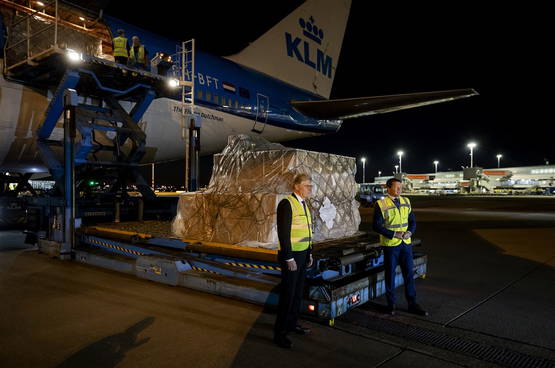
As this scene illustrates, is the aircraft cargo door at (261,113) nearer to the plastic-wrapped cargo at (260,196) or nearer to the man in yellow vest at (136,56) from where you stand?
the man in yellow vest at (136,56)

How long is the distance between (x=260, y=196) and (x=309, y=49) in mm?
15602

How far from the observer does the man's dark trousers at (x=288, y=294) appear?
3.82m

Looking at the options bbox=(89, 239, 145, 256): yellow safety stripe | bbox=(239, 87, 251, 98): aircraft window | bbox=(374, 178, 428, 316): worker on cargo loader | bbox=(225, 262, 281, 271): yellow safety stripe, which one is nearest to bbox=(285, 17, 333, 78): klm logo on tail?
bbox=(239, 87, 251, 98): aircraft window

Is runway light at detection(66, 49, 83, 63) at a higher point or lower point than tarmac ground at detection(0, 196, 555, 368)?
higher

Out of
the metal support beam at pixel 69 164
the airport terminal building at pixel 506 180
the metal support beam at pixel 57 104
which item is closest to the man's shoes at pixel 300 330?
the metal support beam at pixel 69 164

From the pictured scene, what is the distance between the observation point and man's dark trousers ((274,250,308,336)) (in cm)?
382

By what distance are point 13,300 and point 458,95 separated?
10.9m

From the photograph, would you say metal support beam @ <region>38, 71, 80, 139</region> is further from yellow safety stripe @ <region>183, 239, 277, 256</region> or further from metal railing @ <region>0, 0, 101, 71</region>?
yellow safety stripe @ <region>183, 239, 277, 256</region>

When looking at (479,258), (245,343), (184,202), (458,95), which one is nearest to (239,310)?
(245,343)

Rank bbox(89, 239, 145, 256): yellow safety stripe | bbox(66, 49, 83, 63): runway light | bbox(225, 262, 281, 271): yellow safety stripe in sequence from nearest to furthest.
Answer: bbox(225, 262, 281, 271): yellow safety stripe → bbox(89, 239, 145, 256): yellow safety stripe → bbox(66, 49, 83, 63): runway light

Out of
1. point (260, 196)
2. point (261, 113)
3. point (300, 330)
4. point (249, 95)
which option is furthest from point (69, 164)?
point (261, 113)

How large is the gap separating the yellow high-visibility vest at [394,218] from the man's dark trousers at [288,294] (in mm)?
1371

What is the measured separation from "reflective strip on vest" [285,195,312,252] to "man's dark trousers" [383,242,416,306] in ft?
4.51

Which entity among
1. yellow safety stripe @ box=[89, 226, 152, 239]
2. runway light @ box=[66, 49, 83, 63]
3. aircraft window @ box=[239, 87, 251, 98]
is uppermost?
aircraft window @ box=[239, 87, 251, 98]
